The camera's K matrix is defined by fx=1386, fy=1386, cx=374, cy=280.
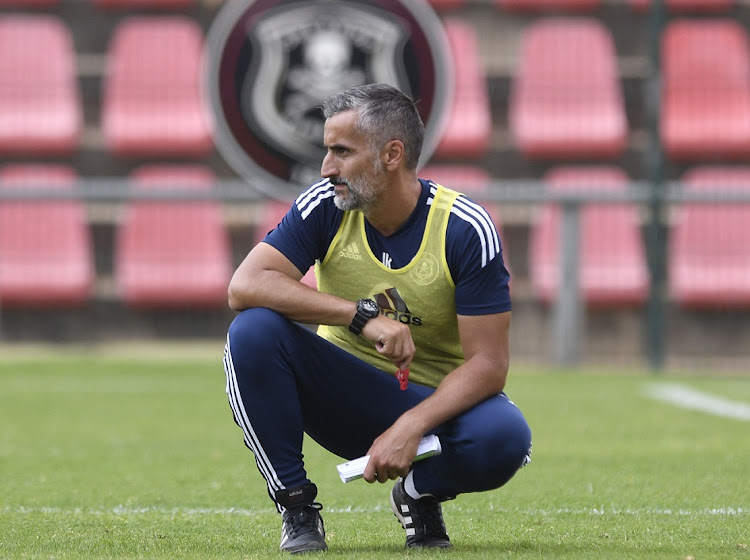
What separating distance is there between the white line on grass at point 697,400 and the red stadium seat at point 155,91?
540 cm

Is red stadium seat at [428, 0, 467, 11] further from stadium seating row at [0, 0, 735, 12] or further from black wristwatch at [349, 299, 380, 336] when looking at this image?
black wristwatch at [349, 299, 380, 336]

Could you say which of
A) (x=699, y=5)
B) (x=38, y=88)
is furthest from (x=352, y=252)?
(x=699, y=5)

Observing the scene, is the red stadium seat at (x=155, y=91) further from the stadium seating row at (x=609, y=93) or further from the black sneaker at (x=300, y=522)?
the black sneaker at (x=300, y=522)

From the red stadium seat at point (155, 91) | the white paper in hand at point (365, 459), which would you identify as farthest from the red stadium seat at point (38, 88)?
the white paper in hand at point (365, 459)

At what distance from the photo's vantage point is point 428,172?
1145cm

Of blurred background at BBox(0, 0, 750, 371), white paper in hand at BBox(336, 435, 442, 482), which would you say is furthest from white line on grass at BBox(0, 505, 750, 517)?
blurred background at BBox(0, 0, 750, 371)

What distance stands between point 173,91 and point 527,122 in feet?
10.2

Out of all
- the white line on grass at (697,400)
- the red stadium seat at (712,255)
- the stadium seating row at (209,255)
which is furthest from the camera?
the stadium seating row at (209,255)

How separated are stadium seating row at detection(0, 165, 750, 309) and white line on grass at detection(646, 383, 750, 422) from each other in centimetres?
204

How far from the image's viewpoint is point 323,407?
3.09 m

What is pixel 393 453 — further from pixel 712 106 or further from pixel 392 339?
pixel 712 106

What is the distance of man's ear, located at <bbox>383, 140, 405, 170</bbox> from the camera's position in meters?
2.99

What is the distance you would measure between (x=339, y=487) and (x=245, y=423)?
4.27 ft

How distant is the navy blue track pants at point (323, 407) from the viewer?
2881 mm
